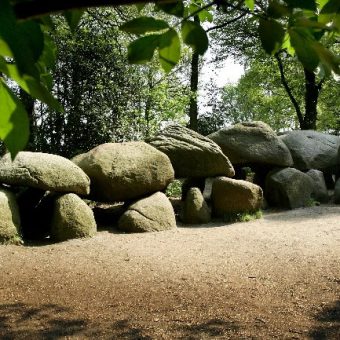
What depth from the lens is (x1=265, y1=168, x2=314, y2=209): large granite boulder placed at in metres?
9.98

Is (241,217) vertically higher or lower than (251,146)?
lower

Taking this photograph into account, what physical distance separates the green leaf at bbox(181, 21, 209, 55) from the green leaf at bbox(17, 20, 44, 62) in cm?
42

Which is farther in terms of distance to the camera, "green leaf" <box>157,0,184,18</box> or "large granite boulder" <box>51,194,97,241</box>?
"large granite boulder" <box>51,194,97,241</box>

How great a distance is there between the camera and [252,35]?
1753 cm

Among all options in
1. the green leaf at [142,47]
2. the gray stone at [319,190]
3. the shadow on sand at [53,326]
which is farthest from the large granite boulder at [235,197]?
the green leaf at [142,47]

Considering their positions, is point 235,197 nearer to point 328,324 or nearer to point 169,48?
point 328,324

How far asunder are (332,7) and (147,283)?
15.6 feet

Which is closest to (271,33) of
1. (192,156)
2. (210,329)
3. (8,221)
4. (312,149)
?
(210,329)

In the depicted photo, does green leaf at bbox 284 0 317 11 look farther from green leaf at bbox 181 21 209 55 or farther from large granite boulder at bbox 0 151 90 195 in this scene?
large granite boulder at bbox 0 151 90 195

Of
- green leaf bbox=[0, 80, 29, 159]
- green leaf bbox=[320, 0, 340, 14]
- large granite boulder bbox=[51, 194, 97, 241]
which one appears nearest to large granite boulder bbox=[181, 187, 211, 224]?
large granite boulder bbox=[51, 194, 97, 241]

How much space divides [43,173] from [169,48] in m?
6.82

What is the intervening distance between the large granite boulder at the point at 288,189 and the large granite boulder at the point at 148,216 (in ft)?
10.6

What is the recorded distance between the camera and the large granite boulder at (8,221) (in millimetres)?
6627

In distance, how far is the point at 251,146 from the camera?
424 inches
